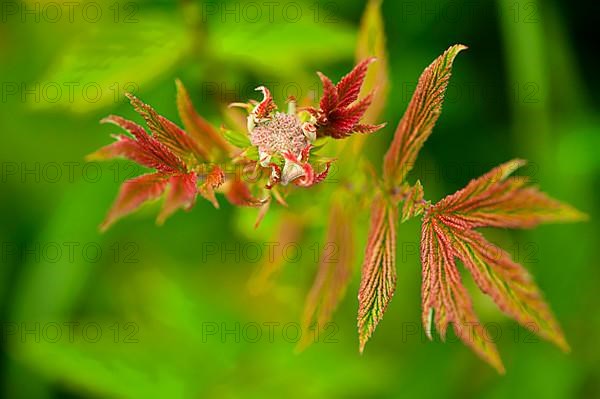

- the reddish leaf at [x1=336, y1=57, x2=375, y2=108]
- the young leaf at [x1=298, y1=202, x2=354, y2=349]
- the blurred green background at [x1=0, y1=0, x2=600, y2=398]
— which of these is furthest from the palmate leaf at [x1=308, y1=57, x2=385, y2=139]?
the blurred green background at [x1=0, y1=0, x2=600, y2=398]

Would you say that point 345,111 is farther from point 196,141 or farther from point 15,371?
point 15,371

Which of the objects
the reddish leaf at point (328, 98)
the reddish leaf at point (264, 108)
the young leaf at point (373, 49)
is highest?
the young leaf at point (373, 49)

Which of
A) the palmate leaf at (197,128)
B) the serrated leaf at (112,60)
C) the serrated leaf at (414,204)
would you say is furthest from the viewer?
the serrated leaf at (112,60)

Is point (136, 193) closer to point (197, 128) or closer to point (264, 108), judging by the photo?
point (197, 128)

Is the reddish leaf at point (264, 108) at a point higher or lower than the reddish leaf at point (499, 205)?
higher

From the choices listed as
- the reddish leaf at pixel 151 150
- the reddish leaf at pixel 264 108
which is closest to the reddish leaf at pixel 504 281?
the reddish leaf at pixel 264 108

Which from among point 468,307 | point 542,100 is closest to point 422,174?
point 542,100

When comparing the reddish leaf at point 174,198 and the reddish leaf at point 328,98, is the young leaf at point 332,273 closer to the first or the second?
the reddish leaf at point 174,198
